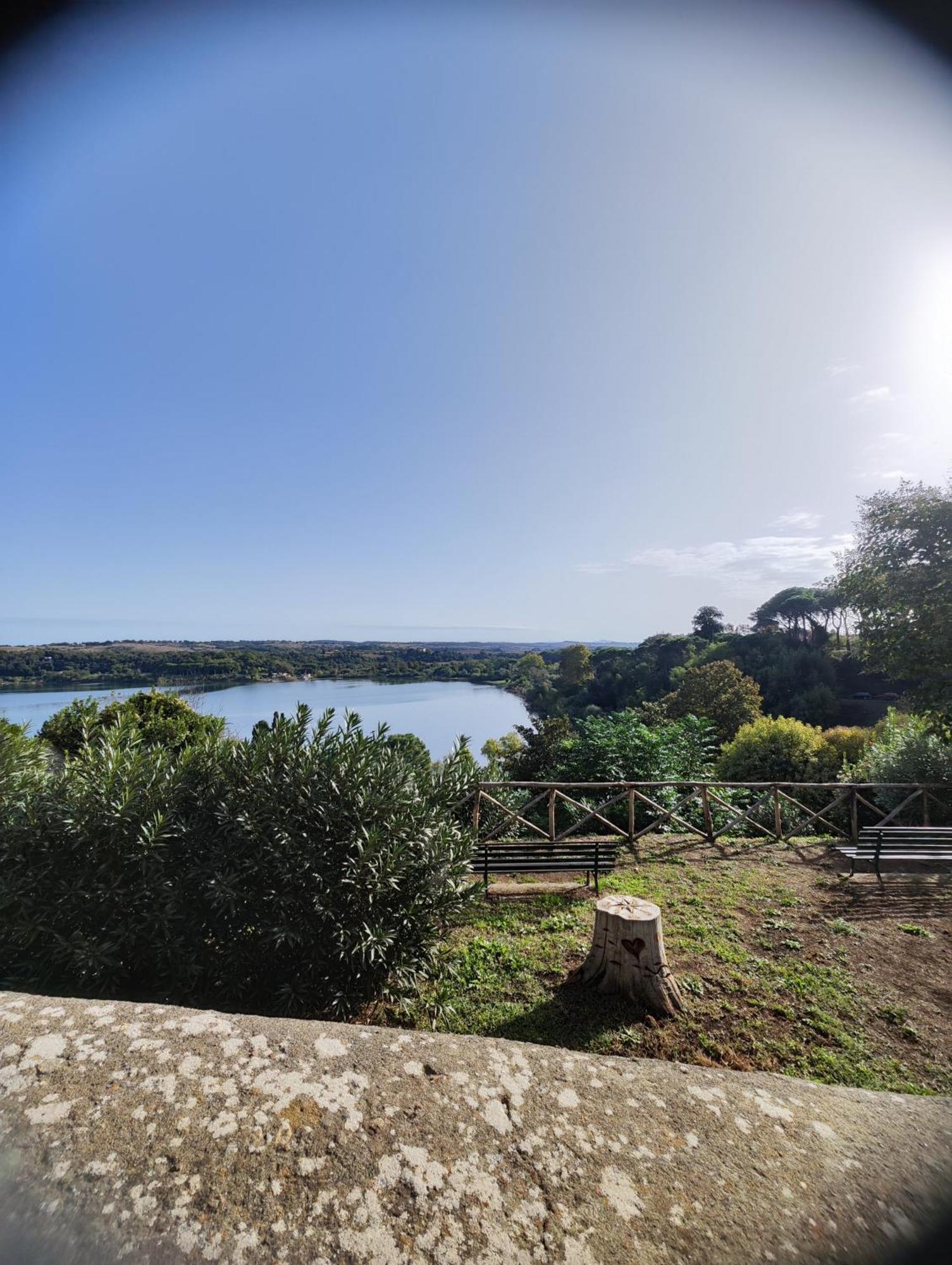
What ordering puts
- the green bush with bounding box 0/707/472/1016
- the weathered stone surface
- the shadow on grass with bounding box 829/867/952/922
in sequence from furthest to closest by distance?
the shadow on grass with bounding box 829/867/952/922, the green bush with bounding box 0/707/472/1016, the weathered stone surface

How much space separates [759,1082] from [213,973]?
11.9 ft

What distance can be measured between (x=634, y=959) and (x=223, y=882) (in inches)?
125

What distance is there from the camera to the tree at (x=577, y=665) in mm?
52031

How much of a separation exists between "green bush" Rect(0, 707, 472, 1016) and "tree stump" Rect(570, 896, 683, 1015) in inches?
54.2

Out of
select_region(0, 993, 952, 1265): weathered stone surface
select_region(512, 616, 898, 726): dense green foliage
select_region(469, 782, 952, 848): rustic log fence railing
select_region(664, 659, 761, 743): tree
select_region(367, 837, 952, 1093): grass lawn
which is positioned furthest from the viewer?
select_region(512, 616, 898, 726): dense green foliage

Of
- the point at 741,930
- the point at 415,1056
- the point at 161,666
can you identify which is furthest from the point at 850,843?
the point at 161,666

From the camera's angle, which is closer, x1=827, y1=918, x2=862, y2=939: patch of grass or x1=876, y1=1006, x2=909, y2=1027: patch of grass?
x1=876, y1=1006, x2=909, y2=1027: patch of grass

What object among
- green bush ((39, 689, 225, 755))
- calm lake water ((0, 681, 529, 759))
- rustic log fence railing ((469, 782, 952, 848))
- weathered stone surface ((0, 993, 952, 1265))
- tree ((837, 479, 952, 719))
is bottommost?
calm lake water ((0, 681, 529, 759))

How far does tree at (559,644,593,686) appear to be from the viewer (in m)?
52.0

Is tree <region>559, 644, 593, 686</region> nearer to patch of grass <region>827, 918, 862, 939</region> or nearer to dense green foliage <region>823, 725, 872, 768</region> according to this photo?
dense green foliage <region>823, 725, 872, 768</region>

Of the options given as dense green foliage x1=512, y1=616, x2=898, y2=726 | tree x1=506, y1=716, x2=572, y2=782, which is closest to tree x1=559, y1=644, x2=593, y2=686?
dense green foliage x1=512, y1=616, x2=898, y2=726

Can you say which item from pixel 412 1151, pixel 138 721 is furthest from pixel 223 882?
pixel 138 721

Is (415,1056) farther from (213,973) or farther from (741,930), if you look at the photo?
(741,930)

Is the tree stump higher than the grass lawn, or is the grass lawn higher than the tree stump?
the tree stump
